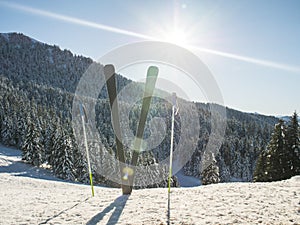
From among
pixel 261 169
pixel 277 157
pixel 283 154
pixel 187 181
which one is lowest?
pixel 187 181

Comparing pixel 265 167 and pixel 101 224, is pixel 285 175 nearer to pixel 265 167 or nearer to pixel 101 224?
pixel 265 167

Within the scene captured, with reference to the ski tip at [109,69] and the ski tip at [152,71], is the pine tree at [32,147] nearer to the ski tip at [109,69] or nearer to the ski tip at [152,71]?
the ski tip at [109,69]

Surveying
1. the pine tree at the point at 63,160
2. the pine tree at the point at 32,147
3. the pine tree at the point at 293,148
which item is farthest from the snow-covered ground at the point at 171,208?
the pine tree at the point at 32,147

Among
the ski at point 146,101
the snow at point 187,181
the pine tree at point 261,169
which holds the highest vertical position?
the ski at point 146,101

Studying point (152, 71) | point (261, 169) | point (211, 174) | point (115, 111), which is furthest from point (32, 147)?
point (152, 71)

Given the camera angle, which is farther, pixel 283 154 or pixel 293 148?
A: pixel 283 154

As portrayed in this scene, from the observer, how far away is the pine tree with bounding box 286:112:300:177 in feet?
73.7

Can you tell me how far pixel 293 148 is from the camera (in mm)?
23125

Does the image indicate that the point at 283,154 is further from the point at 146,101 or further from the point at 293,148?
the point at 146,101

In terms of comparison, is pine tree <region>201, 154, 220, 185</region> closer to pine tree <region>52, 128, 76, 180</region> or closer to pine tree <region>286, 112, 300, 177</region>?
pine tree <region>286, 112, 300, 177</region>

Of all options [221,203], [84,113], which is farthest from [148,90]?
[221,203]

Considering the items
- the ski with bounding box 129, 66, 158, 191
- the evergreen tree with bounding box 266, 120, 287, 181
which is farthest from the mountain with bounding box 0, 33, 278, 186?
the evergreen tree with bounding box 266, 120, 287, 181

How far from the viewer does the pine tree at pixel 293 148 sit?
22.5 metres

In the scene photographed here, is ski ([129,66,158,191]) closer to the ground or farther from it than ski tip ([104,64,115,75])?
closer to the ground
